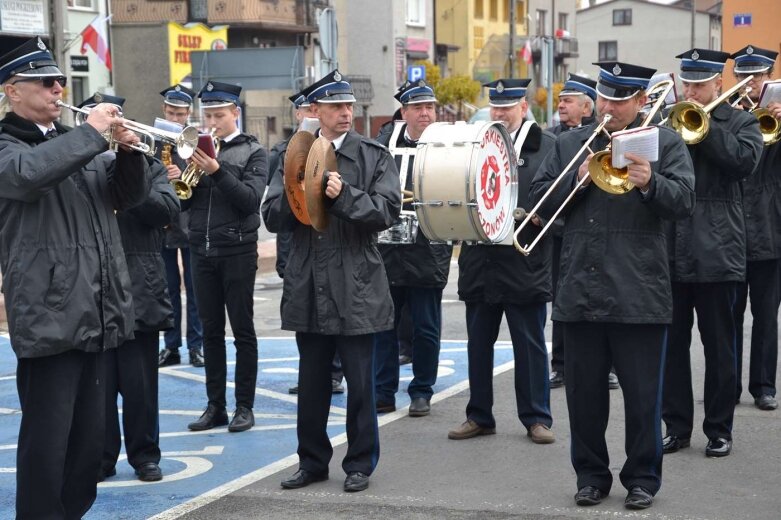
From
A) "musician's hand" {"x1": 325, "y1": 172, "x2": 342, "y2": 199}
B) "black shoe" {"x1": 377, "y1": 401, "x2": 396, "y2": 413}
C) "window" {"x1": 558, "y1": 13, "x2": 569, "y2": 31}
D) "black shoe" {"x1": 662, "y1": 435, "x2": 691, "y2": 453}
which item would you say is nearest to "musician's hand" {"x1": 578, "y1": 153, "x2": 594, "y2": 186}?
"musician's hand" {"x1": 325, "y1": 172, "x2": 342, "y2": 199}

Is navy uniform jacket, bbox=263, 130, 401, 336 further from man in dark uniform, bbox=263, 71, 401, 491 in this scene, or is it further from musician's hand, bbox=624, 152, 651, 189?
musician's hand, bbox=624, 152, 651, 189

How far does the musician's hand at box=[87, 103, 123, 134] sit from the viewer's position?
517 cm

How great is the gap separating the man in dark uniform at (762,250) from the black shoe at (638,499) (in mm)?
2262

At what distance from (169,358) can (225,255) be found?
2803 millimetres

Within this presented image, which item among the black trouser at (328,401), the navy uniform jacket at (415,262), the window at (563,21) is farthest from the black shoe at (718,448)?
the window at (563,21)

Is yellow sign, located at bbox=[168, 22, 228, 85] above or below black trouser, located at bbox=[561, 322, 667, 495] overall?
above

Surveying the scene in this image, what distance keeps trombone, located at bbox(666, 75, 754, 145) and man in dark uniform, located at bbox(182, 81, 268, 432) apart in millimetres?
2712

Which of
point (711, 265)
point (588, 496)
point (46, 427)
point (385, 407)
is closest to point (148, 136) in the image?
point (46, 427)

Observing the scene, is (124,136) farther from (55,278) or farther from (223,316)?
(223,316)

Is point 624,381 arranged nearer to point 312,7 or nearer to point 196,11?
point 196,11

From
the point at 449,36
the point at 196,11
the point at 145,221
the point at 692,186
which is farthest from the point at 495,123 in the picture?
the point at 449,36

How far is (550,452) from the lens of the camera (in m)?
7.46

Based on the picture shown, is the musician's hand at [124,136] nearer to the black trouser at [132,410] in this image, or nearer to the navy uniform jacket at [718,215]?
the black trouser at [132,410]

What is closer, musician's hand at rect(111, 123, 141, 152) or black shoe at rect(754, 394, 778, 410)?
musician's hand at rect(111, 123, 141, 152)
